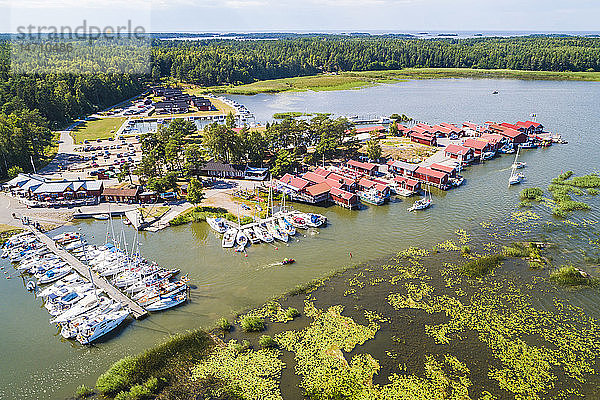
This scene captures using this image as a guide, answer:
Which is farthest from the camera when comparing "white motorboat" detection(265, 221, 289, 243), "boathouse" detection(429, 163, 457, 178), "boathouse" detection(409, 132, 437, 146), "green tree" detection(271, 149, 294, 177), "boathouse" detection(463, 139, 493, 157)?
"boathouse" detection(409, 132, 437, 146)

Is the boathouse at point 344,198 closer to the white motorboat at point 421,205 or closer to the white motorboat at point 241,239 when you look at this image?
the white motorboat at point 421,205

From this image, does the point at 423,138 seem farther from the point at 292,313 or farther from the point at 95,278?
the point at 95,278

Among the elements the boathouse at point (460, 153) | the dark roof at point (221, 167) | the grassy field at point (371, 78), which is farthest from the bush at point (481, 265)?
the grassy field at point (371, 78)

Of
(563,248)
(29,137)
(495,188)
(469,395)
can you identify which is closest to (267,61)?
(29,137)

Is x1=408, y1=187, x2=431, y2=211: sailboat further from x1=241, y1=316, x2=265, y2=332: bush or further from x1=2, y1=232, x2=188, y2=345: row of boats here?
x1=2, y1=232, x2=188, y2=345: row of boats

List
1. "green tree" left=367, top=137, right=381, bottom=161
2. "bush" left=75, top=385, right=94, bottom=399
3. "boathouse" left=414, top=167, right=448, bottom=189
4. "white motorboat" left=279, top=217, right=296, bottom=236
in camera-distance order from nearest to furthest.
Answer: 1. "bush" left=75, top=385, right=94, bottom=399
2. "white motorboat" left=279, top=217, right=296, bottom=236
3. "boathouse" left=414, top=167, right=448, bottom=189
4. "green tree" left=367, top=137, right=381, bottom=161

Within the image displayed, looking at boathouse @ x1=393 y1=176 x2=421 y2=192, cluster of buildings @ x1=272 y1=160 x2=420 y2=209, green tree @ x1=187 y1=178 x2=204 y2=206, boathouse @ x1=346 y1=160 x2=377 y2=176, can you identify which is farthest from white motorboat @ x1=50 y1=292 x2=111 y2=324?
boathouse @ x1=346 y1=160 x2=377 y2=176
